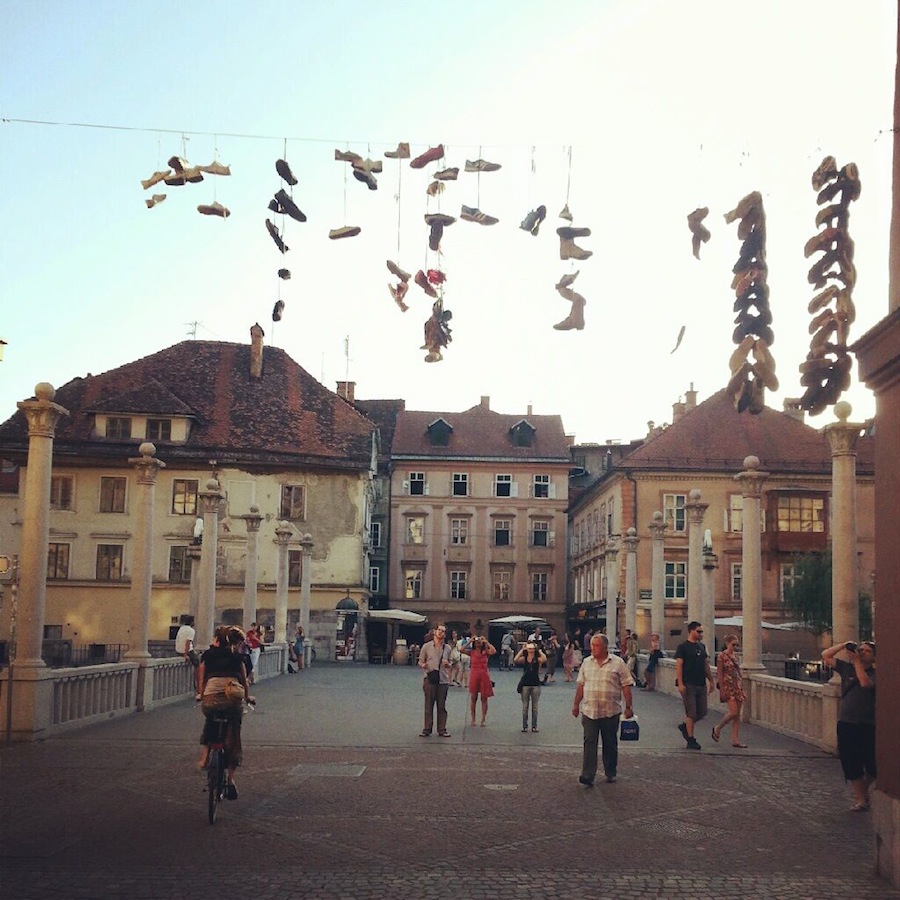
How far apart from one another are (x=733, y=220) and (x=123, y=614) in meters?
49.6

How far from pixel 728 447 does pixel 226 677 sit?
53155mm

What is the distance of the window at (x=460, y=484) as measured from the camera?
76.9 m

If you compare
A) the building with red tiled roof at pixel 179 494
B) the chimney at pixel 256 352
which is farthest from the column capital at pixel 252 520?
the chimney at pixel 256 352

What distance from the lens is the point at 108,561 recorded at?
2216 inches

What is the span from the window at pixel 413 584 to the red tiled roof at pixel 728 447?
18.6 metres

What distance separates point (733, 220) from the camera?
9.34 m

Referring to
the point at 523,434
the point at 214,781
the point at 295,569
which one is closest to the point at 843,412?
the point at 214,781

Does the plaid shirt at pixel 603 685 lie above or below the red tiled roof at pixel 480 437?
below

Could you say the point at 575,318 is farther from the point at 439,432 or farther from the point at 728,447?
the point at 439,432

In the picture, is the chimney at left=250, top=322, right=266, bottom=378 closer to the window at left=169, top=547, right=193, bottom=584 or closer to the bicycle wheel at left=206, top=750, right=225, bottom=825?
the window at left=169, top=547, right=193, bottom=584

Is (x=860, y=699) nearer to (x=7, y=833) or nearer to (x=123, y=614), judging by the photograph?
(x=7, y=833)

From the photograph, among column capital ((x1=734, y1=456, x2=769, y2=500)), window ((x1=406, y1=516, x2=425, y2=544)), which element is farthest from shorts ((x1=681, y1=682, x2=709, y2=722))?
window ((x1=406, y1=516, x2=425, y2=544))

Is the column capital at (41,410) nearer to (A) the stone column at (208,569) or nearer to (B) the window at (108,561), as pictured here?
(A) the stone column at (208,569)

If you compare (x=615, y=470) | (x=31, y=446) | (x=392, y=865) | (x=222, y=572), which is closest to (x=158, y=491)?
(x=222, y=572)
